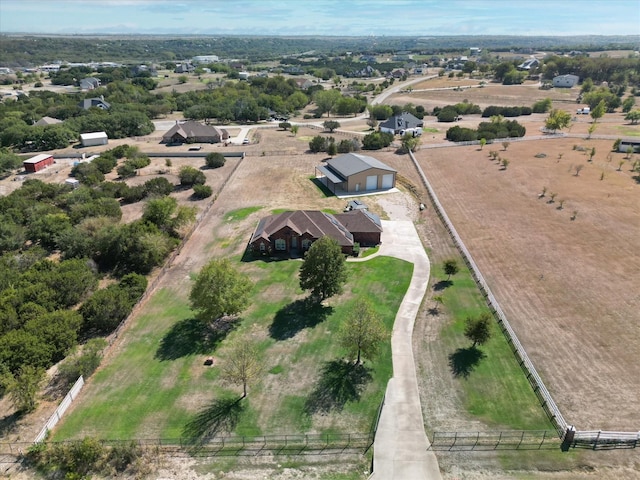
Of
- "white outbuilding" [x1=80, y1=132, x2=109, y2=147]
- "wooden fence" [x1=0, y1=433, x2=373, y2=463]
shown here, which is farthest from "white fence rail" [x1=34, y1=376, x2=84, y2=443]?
"white outbuilding" [x1=80, y1=132, x2=109, y2=147]

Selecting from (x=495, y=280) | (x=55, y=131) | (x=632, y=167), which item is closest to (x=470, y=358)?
(x=495, y=280)

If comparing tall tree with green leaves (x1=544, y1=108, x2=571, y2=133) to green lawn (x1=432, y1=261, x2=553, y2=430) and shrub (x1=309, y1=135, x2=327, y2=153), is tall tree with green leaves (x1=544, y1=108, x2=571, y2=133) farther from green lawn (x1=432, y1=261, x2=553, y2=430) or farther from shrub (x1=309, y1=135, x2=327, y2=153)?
green lawn (x1=432, y1=261, x2=553, y2=430)

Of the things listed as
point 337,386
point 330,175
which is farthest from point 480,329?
point 330,175

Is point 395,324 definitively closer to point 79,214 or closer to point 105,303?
point 105,303

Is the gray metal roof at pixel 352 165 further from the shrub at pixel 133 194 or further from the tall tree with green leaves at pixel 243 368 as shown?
the tall tree with green leaves at pixel 243 368

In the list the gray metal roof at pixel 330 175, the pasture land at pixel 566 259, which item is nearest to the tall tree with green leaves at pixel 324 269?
the pasture land at pixel 566 259
